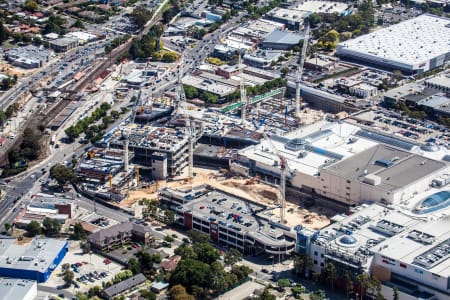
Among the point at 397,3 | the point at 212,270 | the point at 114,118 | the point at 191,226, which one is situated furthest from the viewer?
the point at 397,3

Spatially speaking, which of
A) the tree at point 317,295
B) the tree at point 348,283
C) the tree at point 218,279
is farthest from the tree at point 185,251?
the tree at point 348,283

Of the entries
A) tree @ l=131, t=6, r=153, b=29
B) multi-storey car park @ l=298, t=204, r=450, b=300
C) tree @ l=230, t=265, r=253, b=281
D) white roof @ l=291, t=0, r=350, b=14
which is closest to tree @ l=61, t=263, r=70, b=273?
tree @ l=230, t=265, r=253, b=281

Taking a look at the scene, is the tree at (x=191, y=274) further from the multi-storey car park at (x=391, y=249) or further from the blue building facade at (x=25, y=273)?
the blue building facade at (x=25, y=273)

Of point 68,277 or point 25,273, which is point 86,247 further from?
point 25,273

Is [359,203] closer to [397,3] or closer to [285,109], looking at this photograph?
[285,109]

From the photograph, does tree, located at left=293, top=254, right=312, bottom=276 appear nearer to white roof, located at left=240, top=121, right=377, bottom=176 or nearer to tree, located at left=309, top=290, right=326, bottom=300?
tree, located at left=309, top=290, right=326, bottom=300

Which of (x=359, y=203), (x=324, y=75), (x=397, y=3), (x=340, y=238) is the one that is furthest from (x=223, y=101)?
(x=397, y=3)

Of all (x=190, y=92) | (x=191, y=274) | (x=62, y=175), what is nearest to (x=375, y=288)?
(x=191, y=274)
